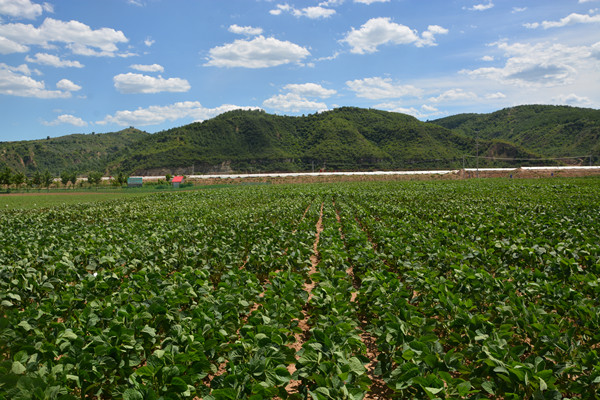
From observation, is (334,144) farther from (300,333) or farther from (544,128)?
(300,333)

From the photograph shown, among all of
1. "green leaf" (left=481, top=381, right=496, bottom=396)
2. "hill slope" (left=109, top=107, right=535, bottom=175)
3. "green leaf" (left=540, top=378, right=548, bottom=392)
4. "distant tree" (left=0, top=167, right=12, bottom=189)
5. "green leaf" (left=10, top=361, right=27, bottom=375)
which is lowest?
"green leaf" (left=481, top=381, right=496, bottom=396)

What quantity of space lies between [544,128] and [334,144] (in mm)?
84683

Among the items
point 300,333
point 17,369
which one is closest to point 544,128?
point 300,333

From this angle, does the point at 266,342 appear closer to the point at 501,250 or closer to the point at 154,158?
the point at 501,250

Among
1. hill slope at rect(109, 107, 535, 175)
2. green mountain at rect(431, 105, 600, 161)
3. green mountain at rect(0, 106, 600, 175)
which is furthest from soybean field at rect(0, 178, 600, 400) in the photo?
green mountain at rect(431, 105, 600, 161)

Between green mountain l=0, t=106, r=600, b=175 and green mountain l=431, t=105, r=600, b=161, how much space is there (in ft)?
1.26

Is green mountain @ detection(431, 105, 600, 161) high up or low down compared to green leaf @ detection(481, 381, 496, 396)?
up

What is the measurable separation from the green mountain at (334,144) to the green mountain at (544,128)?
0.38 meters

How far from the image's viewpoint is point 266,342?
160 inches

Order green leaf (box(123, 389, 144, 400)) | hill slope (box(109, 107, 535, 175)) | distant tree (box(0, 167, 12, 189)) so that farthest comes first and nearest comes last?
hill slope (box(109, 107, 535, 175))
distant tree (box(0, 167, 12, 189))
green leaf (box(123, 389, 144, 400))

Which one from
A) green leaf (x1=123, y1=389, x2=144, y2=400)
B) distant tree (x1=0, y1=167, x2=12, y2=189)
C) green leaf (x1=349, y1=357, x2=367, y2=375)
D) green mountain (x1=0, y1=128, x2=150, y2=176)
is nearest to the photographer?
green leaf (x1=123, y1=389, x2=144, y2=400)

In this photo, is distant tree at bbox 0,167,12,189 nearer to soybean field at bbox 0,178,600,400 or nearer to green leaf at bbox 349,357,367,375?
soybean field at bbox 0,178,600,400

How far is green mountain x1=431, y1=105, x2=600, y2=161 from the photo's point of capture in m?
110

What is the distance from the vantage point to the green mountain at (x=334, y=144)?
117m
